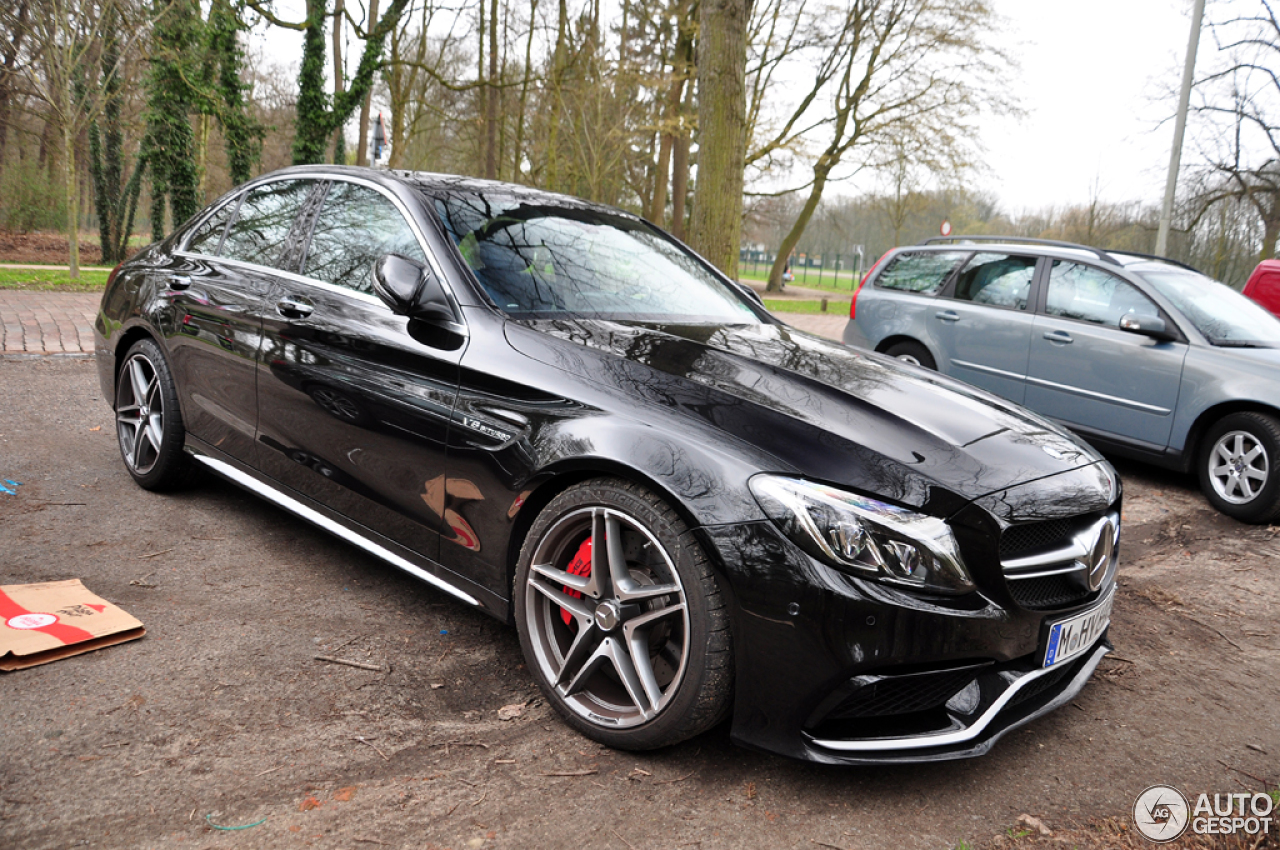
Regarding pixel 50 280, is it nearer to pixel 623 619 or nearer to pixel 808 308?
pixel 623 619

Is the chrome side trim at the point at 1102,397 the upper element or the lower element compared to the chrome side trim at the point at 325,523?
upper

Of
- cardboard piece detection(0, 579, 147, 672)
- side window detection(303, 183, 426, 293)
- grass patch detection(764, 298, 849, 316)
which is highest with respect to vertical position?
side window detection(303, 183, 426, 293)

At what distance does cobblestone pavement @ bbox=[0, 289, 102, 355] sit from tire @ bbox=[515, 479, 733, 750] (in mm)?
7320

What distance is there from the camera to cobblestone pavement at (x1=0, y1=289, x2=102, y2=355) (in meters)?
8.14

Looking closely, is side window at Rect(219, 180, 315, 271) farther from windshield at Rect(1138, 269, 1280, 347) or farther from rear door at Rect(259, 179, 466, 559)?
windshield at Rect(1138, 269, 1280, 347)

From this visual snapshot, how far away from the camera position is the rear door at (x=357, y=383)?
293 centimetres

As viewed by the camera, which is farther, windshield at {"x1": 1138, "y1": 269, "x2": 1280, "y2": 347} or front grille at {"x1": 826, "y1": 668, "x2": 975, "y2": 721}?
windshield at {"x1": 1138, "y1": 269, "x2": 1280, "y2": 347}

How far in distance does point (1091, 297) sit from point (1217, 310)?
2.66 feet

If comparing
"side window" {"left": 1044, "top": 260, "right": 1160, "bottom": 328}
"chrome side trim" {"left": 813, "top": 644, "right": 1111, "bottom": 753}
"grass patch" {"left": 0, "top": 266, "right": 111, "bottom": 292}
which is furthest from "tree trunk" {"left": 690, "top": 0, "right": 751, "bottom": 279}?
Result: "grass patch" {"left": 0, "top": 266, "right": 111, "bottom": 292}

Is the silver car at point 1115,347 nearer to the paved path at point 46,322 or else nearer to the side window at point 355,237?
the paved path at point 46,322

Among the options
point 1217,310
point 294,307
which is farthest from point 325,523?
point 1217,310

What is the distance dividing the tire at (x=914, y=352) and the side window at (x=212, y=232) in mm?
5254

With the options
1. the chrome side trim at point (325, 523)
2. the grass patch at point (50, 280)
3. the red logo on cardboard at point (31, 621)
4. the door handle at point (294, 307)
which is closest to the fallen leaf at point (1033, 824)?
the chrome side trim at point (325, 523)

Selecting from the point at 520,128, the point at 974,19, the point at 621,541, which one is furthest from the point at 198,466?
the point at 974,19
